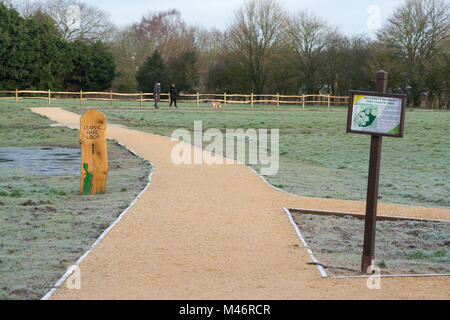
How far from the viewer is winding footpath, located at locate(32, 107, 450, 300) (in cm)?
496

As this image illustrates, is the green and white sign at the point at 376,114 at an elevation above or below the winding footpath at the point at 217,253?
above

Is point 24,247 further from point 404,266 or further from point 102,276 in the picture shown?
point 404,266

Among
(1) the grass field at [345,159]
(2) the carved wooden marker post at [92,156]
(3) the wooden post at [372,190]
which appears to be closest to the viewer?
(3) the wooden post at [372,190]

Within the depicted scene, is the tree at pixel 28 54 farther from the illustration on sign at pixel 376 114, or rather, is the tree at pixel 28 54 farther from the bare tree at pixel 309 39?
the illustration on sign at pixel 376 114

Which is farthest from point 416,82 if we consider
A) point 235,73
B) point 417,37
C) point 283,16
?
point 235,73

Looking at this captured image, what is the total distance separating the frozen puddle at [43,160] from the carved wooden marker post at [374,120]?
28.0 feet

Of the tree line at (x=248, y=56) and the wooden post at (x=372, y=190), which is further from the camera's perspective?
the tree line at (x=248, y=56)

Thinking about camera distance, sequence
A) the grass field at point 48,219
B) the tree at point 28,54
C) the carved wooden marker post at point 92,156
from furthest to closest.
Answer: the tree at point 28,54 < the carved wooden marker post at point 92,156 < the grass field at point 48,219

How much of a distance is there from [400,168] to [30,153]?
10.1 m

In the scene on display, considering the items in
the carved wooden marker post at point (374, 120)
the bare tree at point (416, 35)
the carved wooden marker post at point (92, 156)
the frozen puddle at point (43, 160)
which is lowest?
the frozen puddle at point (43, 160)

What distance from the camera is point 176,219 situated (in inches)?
303

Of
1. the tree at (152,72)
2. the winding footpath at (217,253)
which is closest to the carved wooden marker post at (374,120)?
the winding footpath at (217,253)

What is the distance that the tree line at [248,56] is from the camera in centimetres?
5062

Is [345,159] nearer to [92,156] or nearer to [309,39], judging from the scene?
[92,156]
